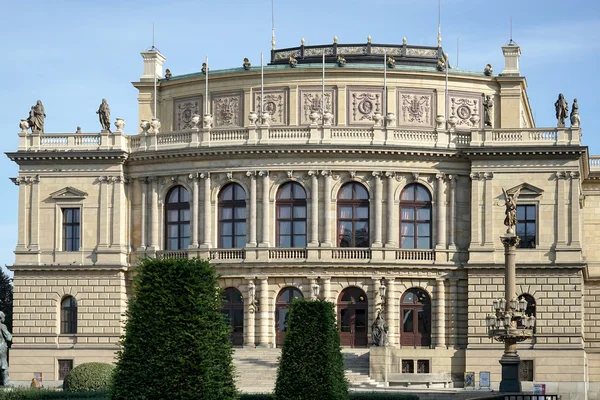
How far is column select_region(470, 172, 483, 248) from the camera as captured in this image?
273 ft

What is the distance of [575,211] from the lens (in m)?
82.4

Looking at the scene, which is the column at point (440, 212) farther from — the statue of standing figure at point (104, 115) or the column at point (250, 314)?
the statue of standing figure at point (104, 115)

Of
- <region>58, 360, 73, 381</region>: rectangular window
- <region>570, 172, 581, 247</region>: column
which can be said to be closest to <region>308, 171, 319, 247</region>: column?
<region>570, 172, 581, 247</region>: column

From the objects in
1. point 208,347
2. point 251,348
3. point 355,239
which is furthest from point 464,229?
point 208,347

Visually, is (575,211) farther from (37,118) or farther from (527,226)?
(37,118)

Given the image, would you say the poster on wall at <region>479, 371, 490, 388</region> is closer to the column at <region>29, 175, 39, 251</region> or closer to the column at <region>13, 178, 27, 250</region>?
the column at <region>29, 175, 39, 251</region>

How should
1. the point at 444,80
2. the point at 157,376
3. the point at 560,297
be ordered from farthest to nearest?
the point at 444,80
the point at 560,297
the point at 157,376

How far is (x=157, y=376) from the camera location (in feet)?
145

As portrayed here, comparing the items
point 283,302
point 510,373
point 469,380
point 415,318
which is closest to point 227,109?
point 283,302

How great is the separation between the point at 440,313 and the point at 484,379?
18.3 ft

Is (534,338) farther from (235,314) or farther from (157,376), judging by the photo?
(157,376)

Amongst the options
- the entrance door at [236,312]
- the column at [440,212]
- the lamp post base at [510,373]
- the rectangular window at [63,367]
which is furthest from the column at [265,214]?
the lamp post base at [510,373]

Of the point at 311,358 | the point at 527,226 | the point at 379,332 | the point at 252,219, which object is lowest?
the point at 379,332

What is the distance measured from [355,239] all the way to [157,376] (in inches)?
1588
